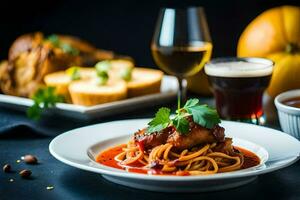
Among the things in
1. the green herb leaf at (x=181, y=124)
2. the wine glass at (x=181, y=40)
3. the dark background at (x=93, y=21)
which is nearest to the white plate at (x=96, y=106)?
the wine glass at (x=181, y=40)

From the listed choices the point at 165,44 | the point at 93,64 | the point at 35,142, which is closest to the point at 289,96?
the point at 165,44

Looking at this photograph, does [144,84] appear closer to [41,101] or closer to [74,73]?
[74,73]

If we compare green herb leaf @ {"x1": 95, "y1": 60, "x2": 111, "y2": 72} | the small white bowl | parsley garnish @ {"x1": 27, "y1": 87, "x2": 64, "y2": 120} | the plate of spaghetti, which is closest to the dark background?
green herb leaf @ {"x1": 95, "y1": 60, "x2": 111, "y2": 72}

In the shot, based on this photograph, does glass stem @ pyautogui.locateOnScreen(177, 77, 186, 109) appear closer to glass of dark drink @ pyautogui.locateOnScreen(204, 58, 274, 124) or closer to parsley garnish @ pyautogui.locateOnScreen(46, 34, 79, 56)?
glass of dark drink @ pyautogui.locateOnScreen(204, 58, 274, 124)

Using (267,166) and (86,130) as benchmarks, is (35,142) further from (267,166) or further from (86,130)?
(267,166)

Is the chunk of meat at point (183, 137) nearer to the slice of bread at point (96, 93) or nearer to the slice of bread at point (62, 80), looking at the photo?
the slice of bread at point (96, 93)

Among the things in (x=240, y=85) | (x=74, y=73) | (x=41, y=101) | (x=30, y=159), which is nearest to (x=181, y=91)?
(x=240, y=85)
